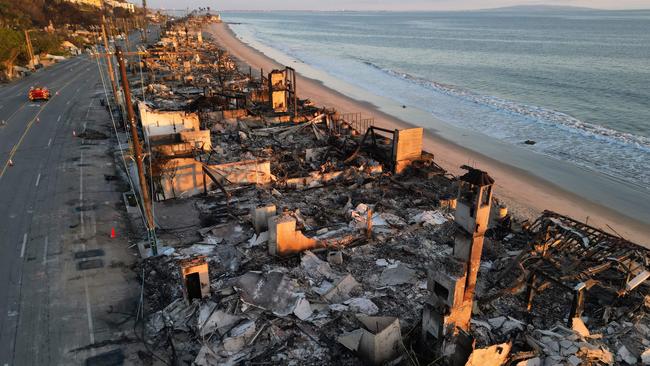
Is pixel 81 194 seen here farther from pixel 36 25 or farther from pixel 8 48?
pixel 36 25

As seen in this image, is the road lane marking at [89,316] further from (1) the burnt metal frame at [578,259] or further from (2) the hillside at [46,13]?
(2) the hillside at [46,13]

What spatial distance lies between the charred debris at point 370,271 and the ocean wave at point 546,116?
24.2 m

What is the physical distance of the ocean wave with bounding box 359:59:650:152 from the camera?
3992 cm

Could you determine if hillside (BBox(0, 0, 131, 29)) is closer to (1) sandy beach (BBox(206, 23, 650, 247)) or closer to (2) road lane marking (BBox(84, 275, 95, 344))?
(1) sandy beach (BBox(206, 23, 650, 247))

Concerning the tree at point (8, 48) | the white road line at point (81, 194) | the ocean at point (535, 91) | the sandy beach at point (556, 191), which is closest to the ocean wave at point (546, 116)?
the ocean at point (535, 91)

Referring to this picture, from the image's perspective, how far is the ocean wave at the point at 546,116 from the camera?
131ft

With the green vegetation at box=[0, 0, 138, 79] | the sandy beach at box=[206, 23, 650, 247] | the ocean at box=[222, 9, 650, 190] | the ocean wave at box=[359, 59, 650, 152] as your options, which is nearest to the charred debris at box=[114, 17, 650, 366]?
the sandy beach at box=[206, 23, 650, 247]

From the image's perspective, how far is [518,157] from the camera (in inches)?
1396

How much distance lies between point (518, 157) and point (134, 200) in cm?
2844

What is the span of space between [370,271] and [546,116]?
40.4 metres

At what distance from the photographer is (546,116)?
48.4 meters

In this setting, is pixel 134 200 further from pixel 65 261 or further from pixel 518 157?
pixel 518 157

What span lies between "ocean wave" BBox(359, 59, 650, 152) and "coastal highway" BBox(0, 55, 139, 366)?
134 feet

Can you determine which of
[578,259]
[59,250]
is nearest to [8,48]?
[59,250]
